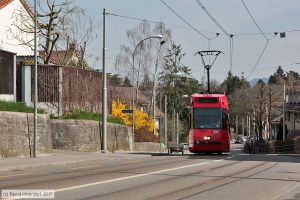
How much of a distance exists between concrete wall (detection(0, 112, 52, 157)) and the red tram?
8.91 m

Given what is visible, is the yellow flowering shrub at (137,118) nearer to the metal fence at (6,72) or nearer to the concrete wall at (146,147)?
the concrete wall at (146,147)

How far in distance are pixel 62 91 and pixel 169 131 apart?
205ft

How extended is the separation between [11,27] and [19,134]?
85.2 feet

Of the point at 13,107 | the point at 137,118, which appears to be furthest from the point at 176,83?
the point at 13,107

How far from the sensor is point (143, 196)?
13.4 meters

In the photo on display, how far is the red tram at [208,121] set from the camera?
36188mm

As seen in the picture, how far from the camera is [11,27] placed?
53438 mm

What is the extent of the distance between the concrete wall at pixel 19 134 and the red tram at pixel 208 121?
891 cm

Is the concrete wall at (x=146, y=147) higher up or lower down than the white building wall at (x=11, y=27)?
lower down

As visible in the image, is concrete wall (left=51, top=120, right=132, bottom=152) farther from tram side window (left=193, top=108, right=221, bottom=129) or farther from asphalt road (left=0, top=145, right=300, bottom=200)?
asphalt road (left=0, top=145, right=300, bottom=200)

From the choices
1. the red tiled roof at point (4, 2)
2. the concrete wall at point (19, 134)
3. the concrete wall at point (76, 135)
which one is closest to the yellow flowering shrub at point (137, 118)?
the red tiled roof at point (4, 2)

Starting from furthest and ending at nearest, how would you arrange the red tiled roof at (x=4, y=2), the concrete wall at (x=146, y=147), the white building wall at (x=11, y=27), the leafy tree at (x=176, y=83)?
the leafy tree at (x=176, y=83), the concrete wall at (x=146, y=147), the red tiled roof at (x=4, y=2), the white building wall at (x=11, y=27)

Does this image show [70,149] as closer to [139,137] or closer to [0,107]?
[0,107]

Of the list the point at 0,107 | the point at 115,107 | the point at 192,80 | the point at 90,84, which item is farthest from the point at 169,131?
the point at 0,107
